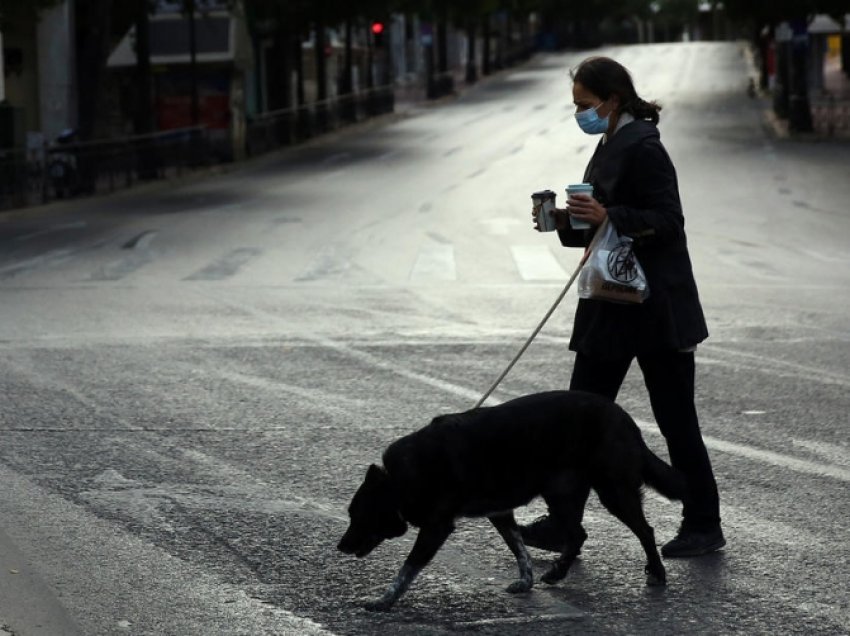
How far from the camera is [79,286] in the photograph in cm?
1617

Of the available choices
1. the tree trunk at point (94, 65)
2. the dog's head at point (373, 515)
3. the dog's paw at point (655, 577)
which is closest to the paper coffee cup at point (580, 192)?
the dog's head at point (373, 515)

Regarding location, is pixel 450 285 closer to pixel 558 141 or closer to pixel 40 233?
pixel 40 233

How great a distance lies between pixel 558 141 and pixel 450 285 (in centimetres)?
3078

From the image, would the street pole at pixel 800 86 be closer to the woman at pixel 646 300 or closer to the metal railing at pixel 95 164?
the metal railing at pixel 95 164

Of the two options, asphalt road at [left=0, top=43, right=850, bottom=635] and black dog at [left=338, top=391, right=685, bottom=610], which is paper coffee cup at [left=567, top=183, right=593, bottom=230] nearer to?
black dog at [left=338, top=391, right=685, bottom=610]

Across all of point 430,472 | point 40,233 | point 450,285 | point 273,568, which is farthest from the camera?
point 40,233

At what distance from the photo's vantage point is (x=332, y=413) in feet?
29.8

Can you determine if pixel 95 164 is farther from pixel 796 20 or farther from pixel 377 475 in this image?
pixel 377 475

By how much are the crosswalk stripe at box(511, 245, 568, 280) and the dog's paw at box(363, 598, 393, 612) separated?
11.3 meters

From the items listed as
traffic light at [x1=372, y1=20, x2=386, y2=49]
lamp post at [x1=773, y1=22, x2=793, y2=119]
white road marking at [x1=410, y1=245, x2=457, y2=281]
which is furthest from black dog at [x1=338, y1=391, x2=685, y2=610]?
traffic light at [x1=372, y1=20, x2=386, y2=49]

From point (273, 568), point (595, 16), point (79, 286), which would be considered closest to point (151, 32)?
point (79, 286)

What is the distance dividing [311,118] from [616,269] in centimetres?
4782

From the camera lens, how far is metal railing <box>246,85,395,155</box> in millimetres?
46875

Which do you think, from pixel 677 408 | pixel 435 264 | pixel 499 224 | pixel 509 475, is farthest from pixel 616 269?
pixel 499 224
